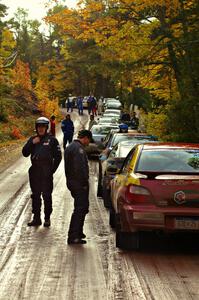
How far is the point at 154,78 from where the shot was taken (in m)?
27.2

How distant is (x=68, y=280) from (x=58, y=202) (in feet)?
23.9

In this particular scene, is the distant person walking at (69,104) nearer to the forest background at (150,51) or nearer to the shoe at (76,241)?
the forest background at (150,51)

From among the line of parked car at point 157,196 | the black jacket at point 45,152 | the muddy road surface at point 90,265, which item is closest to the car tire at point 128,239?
the line of parked car at point 157,196

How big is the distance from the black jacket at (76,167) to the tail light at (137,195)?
1.21 meters

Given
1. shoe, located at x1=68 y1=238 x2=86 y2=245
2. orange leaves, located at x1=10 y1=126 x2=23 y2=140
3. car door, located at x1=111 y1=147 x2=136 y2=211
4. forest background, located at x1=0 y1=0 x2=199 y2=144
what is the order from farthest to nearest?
orange leaves, located at x1=10 y1=126 x2=23 y2=140, forest background, located at x1=0 y1=0 x2=199 y2=144, car door, located at x1=111 y1=147 x2=136 y2=211, shoe, located at x1=68 y1=238 x2=86 y2=245

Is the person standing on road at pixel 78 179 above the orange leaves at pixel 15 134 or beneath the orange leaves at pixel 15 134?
above

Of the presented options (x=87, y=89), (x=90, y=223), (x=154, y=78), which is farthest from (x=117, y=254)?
(x=87, y=89)

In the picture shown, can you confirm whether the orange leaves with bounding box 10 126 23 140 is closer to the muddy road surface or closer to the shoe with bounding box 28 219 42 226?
the muddy road surface

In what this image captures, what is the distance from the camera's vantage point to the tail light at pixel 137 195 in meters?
9.35

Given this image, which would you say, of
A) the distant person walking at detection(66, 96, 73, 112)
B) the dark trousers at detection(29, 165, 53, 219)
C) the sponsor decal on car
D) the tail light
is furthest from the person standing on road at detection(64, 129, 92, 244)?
the distant person walking at detection(66, 96, 73, 112)

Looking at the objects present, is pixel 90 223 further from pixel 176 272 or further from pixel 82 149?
pixel 176 272

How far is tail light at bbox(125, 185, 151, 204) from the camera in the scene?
935 cm

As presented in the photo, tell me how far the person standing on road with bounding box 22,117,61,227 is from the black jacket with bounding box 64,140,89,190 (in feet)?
4.64

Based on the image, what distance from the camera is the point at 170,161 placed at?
33.7 ft
